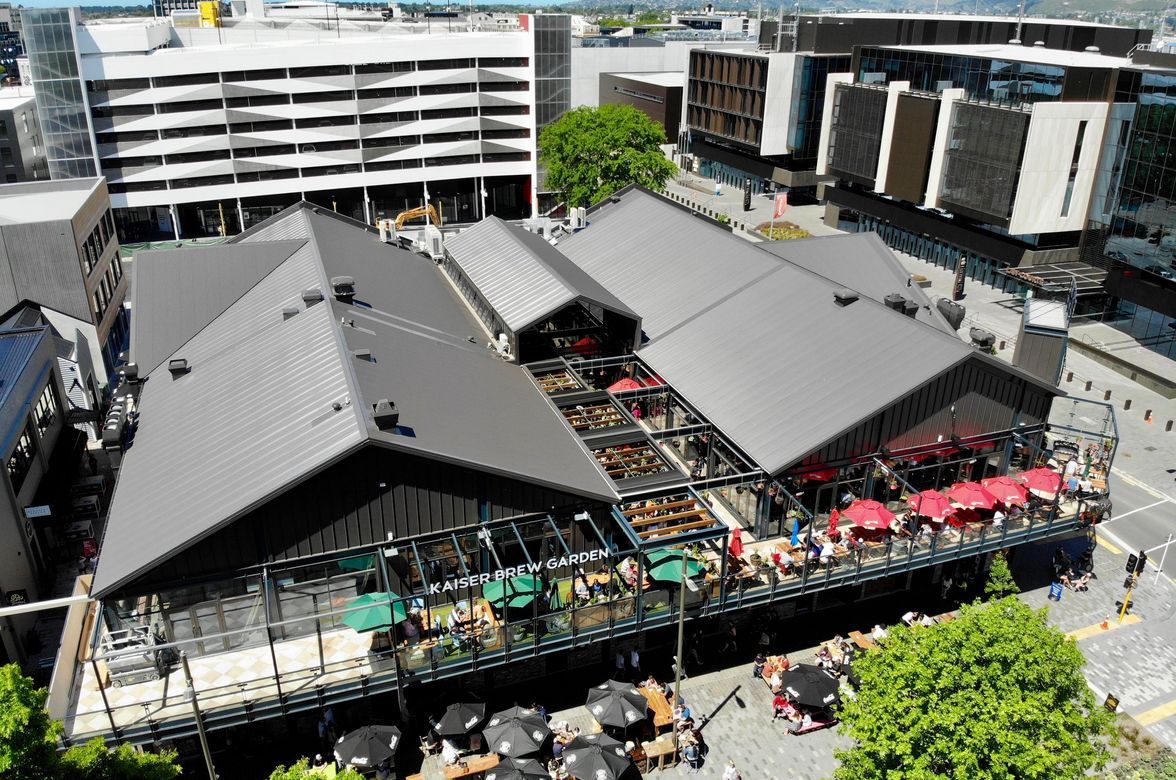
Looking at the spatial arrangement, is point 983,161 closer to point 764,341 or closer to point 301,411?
point 764,341

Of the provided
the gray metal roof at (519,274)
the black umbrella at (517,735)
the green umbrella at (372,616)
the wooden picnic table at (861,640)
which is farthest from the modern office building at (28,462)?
the wooden picnic table at (861,640)

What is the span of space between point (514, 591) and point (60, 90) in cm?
8138

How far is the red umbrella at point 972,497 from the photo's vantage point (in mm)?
32812

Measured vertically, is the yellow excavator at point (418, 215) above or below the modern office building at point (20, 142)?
below

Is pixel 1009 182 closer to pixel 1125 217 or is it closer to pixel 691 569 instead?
pixel 1125 217

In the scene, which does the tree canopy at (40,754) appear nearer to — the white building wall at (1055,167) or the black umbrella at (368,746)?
the black umbrella at (368,746)

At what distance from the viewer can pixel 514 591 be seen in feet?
90.6

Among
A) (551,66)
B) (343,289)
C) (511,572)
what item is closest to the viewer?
(511,572)

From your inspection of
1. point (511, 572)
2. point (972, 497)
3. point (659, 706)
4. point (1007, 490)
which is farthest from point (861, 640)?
point (511, 572)

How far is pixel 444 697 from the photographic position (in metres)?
29.5

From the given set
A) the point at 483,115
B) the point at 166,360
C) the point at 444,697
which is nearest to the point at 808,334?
the point at 444,697

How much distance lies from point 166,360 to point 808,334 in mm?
30754

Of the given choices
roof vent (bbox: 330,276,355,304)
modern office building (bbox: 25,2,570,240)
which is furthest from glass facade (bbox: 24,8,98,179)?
roof vent (bbox: 330,276,355,304)

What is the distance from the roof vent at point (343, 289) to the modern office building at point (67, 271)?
18.4m
